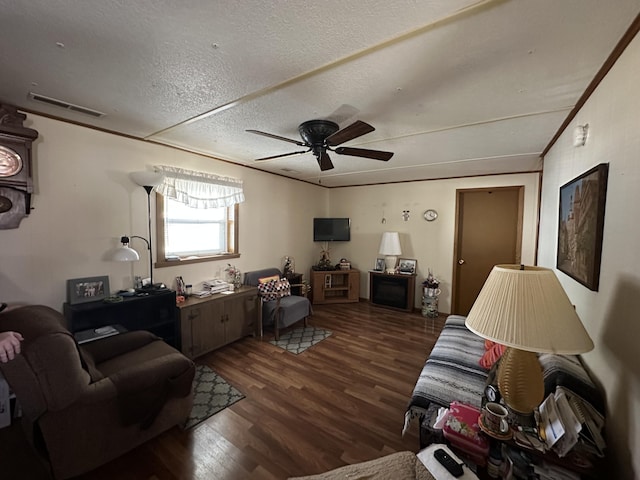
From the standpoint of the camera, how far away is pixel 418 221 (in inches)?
191

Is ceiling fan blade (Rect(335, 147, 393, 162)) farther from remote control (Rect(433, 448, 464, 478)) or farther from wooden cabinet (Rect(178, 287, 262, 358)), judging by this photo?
wooden cabinet (Rect(178, 287, 262, 358))

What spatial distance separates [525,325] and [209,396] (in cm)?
246

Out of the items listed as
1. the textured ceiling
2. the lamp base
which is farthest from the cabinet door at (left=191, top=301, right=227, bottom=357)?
the lamp base

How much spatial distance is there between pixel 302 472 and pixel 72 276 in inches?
99.7

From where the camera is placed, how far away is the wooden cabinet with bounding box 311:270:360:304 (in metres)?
5.10

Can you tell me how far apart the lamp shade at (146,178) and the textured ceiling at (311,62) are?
420 millimetres

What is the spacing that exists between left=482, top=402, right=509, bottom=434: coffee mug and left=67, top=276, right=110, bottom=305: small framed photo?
3127 millimetres

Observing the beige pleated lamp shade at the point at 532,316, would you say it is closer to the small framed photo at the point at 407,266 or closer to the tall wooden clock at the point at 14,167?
the tall wooden clock at the point at 14,167

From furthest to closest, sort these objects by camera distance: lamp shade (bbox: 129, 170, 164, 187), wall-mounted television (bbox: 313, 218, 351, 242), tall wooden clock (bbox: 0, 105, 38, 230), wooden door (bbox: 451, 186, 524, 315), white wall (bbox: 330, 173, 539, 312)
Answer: wall-mounted television (bbox: 313, 218, 351, 242) < wooden door (bbox: 451, 186, 524, 315) < white wall (bbox: 330, 173, 539, 312) < lamp shade (bbox: 129, 170, 164, 187) < tall wooden clock (bbox: 0, 105, 38, 230)

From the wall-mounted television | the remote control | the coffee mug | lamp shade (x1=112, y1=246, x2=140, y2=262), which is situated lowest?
the remote control

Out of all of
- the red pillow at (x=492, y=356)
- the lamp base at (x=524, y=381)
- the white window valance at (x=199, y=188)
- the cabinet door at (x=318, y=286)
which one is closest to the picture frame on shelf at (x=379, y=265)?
the cabinet door at (x=318, y=286)

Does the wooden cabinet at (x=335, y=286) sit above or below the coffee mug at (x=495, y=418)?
below

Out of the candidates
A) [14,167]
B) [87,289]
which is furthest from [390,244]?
[14,167]

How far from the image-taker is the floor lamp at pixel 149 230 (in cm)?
241
